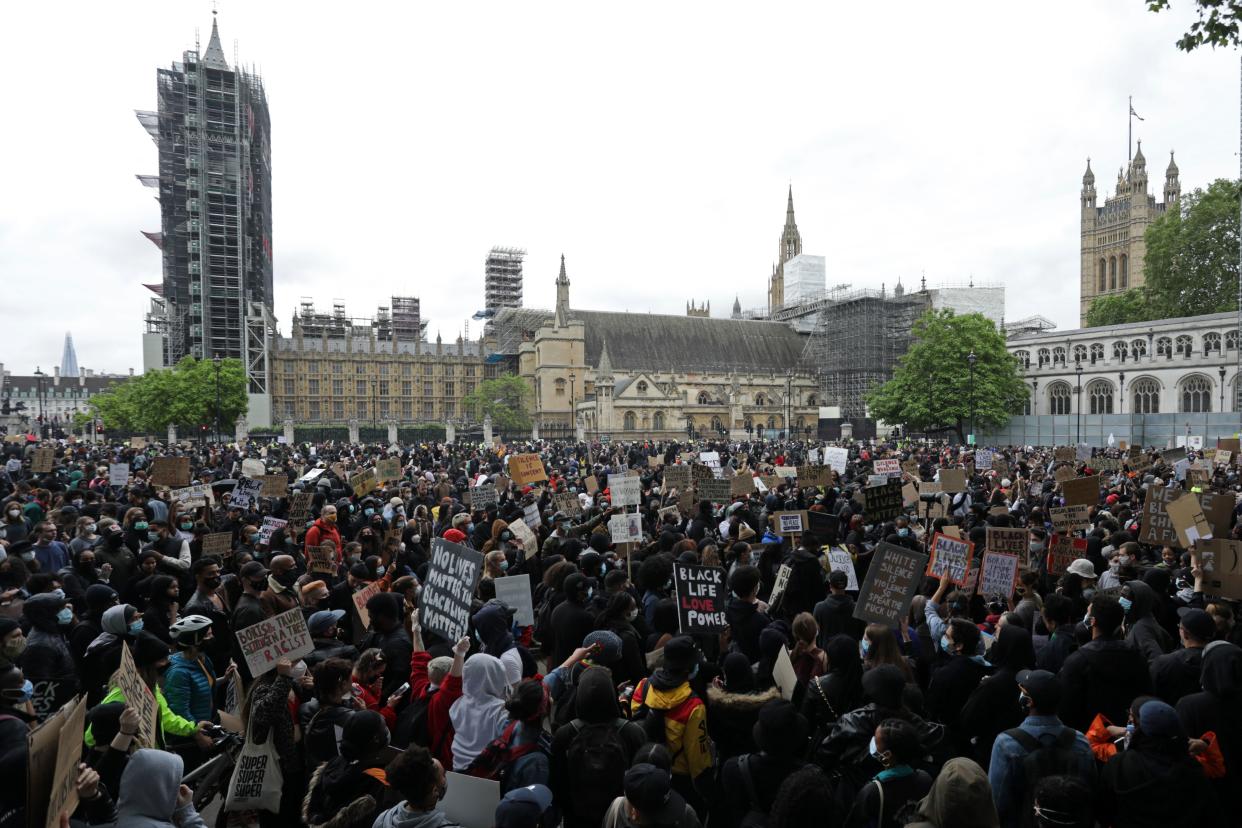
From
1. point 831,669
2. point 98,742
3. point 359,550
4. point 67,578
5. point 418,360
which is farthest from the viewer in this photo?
point 418,360

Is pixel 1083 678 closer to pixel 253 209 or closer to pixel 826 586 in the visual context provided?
pixel 826 586

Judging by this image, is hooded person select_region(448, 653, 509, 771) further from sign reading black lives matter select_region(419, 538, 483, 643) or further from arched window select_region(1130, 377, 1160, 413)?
arched window select_region(1130, 377, 1160, 413)

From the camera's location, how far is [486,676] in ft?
13.3

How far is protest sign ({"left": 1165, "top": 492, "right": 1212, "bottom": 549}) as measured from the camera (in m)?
8.02

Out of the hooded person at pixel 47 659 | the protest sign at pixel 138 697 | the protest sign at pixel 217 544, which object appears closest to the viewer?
the protest sign at pixel 138 697

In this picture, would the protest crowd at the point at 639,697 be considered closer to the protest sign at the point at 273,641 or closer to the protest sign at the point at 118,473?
the protest sign at the point at 273,641

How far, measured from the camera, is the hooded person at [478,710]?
13.1 feet

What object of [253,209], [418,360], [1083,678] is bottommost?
[1083,678]

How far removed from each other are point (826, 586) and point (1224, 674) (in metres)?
3.60

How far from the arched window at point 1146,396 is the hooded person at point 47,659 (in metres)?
63.9

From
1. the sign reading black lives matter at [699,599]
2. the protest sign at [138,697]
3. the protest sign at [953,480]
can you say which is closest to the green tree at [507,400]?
the protest sign at [953,480]

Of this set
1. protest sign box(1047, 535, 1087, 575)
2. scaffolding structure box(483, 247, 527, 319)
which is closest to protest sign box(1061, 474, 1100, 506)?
protest sign box(1047, 535, 1087, 575)

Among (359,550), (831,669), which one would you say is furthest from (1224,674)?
(359,550)

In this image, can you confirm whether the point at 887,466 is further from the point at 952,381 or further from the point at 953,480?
the point at 952,381
